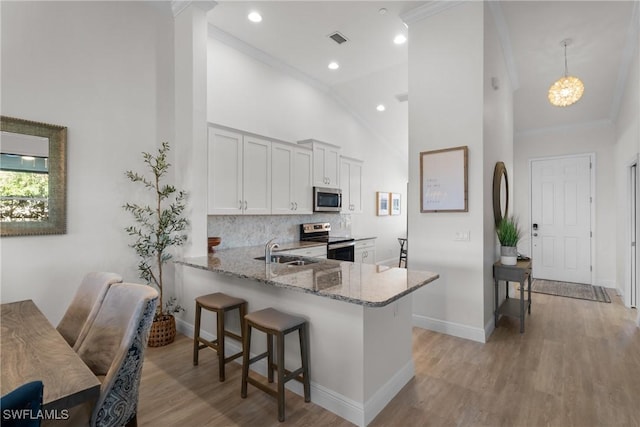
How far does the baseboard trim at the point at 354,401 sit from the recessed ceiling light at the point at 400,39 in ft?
12.7

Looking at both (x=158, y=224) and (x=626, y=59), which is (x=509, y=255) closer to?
(x=626, y=59)

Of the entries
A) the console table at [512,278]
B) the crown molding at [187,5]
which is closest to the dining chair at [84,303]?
the crown molding at [187,5]

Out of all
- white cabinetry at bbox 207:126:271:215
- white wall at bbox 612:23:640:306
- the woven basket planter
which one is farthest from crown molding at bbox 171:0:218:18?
white wall at bbox 612:23:640:306

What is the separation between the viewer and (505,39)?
385 cm

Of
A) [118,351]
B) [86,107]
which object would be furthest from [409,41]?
[118,351]

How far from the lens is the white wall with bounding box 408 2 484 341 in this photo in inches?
125

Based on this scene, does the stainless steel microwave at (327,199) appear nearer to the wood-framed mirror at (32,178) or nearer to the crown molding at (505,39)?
the crown molding at (505,39)

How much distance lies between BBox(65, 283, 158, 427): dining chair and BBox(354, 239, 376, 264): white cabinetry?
14.3 feet

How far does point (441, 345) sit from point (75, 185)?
12.6 feet

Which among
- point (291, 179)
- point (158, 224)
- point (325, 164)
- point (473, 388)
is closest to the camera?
point (473, 388)

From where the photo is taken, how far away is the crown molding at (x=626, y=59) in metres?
3.37

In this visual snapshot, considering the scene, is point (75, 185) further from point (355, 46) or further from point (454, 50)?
point (454, 50)

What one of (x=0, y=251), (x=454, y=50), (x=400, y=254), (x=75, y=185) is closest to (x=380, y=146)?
(x=400, y=254)

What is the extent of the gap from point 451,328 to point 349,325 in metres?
1.88
